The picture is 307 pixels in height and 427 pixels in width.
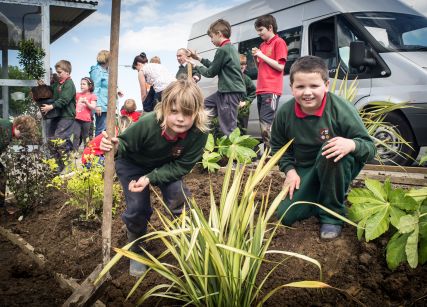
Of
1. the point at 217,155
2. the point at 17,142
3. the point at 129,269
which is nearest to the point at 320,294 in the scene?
the point at 129,269

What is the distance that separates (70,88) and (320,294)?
18.0 ft

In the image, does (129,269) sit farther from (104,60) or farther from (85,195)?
(104,60)

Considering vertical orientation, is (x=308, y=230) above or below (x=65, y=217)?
above

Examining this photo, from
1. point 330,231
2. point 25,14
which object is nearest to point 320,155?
point 330,231

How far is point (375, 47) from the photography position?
5.59 metres

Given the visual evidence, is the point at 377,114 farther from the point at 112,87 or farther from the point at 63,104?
the point at 63,104

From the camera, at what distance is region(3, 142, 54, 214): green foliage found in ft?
14.1

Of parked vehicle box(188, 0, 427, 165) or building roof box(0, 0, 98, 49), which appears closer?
parked vehicle box(188, 0, 427, 165)

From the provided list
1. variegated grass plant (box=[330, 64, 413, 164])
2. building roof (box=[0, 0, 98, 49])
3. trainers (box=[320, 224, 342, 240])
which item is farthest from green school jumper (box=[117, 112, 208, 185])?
building roof (box=[0, 0, 98, 49])

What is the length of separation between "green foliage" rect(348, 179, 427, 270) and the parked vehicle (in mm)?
2298

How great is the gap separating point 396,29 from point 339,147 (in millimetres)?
3973

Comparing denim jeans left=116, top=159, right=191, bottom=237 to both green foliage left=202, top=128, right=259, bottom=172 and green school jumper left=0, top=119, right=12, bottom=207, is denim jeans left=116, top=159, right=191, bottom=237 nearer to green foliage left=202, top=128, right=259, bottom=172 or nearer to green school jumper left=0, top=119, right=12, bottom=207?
green foliage left=202, top=128, right=259, bottom=172

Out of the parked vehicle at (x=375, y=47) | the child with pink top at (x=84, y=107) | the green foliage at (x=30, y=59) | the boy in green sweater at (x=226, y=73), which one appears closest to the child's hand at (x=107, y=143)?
the boy in green sweater at (x=226, y=73)

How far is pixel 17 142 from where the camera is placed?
15.1ft
